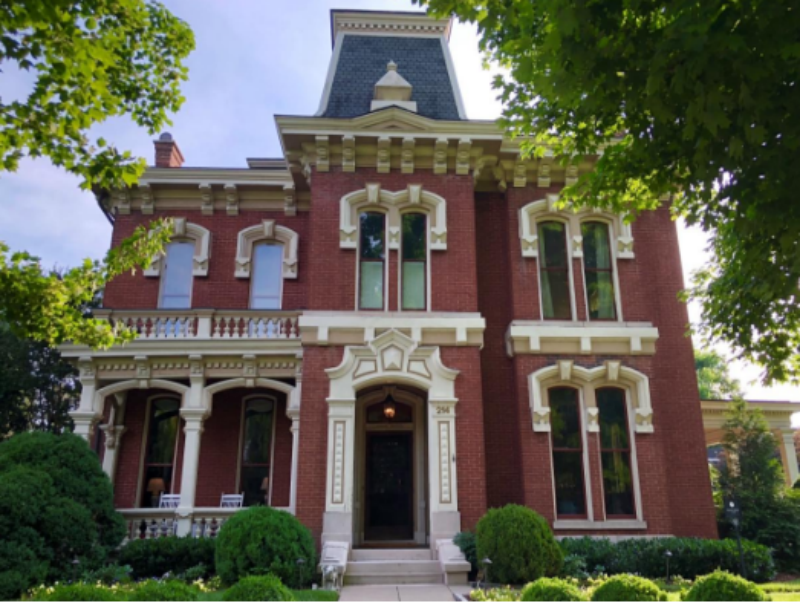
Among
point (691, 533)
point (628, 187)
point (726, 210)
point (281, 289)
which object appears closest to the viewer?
point (726, 210)

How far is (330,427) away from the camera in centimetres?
1216

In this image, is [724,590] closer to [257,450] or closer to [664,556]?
[664,556]

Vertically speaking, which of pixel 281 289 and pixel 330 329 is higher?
pixel 281 289

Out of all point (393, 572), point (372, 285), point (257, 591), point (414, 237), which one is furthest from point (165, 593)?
point (414, 237)

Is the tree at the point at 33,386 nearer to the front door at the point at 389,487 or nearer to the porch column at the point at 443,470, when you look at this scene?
the front door at the point at 389,487

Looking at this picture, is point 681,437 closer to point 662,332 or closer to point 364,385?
point 662,332

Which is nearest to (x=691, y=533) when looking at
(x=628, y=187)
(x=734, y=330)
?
(x=734, y=330)

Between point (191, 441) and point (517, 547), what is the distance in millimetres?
7371

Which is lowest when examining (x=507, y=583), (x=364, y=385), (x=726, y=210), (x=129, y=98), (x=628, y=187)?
(x=507, y=583)

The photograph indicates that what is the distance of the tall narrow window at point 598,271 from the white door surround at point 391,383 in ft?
13.6

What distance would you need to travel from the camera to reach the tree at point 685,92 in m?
5.18

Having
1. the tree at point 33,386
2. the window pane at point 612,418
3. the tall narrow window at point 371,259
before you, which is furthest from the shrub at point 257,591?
the tree at point 33,386

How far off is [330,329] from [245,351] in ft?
7.84

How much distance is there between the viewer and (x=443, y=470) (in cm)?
1206
